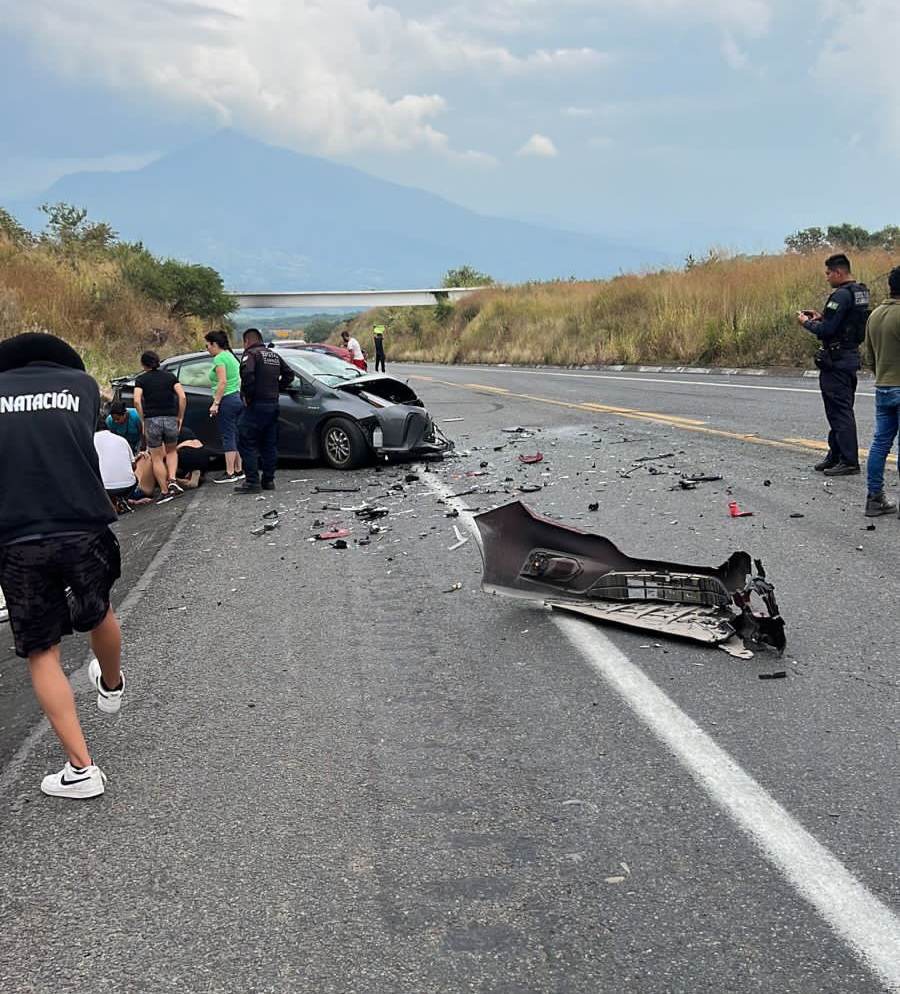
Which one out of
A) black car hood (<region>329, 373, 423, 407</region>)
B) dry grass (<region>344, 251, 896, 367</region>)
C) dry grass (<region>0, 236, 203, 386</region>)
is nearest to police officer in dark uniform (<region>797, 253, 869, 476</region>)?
black car hood (<region>329, 373, 423, 407</region>)

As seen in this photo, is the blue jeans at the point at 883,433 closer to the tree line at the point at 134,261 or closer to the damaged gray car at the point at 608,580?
the damaged gray car at the point at 608,580

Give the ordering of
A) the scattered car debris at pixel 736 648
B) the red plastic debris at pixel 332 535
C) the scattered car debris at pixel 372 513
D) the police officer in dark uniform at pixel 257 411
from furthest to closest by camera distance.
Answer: the police officer in dark uniform at pixel 257 411 < the scattered car debris at pixel 372 513 < the red plastic debris at pixel 332 535 < the scattered car debris at pixel 736 648

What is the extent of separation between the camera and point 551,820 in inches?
130

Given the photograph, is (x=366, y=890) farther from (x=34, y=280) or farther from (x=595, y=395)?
(x=34, y=280)

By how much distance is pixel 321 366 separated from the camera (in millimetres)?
12922

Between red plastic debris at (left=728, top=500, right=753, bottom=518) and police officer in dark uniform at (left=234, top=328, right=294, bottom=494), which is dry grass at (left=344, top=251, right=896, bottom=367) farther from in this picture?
police officer in dark uniform at (left=234, top=328, right=294, bottom=494)

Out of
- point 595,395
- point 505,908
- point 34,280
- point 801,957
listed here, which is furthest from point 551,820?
point 34,280

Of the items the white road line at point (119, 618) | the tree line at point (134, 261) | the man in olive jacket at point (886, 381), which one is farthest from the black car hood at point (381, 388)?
the tree line at point (134, 261)

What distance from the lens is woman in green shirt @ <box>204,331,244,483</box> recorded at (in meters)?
11.8

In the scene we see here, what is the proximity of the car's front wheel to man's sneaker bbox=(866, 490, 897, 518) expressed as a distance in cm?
612

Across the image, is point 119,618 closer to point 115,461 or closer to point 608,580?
point 608,580

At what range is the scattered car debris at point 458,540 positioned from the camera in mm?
7432

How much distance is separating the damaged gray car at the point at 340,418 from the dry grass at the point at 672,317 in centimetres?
958

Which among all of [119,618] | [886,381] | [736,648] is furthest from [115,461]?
[886,381]
